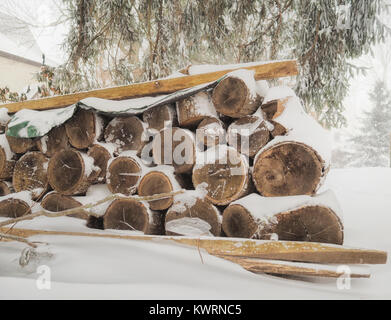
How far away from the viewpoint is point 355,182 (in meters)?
3.54

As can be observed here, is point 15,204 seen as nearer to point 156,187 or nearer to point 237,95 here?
point 156,187

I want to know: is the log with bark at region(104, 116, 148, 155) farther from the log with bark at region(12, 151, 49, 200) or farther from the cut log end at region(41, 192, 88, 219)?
the log with bark at region(12, 151, 49, 200)

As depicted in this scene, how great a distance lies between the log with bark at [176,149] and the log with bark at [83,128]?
0.50m

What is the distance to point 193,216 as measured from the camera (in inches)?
59.4

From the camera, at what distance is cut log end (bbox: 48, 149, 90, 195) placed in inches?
68.0

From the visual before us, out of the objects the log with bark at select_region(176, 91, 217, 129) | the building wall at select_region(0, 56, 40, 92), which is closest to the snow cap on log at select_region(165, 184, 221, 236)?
the log with bark at select_region(176, 91, 217, 129)

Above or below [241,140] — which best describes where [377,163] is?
below

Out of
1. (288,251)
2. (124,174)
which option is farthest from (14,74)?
(288,251)

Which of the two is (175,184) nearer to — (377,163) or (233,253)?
(233,253)

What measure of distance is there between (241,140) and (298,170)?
1.21ft

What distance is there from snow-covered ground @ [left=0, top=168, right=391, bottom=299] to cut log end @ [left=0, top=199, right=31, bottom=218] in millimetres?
480

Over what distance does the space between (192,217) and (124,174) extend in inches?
22.5

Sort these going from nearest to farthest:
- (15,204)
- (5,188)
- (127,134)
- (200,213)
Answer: (200,213)
(127,134)
(15,204)
(5,188)
